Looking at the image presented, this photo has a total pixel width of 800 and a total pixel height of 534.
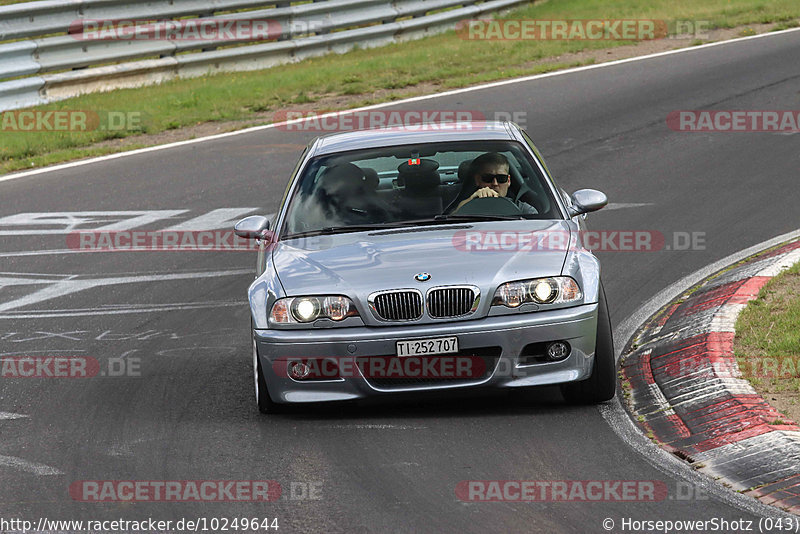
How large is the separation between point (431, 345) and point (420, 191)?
1.70 m

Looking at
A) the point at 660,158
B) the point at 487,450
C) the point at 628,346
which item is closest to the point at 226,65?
the point at 660,158

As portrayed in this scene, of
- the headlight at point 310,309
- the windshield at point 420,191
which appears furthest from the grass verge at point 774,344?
the headlight at point 310,309

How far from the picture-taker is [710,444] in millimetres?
6141

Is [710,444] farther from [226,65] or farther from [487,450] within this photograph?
[226,65]

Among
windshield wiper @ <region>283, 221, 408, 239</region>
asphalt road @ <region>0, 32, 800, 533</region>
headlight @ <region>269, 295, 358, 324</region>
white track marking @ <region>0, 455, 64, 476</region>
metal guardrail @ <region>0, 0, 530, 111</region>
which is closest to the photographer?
asphalt road @ <region>0, 32, 800, 533</region>

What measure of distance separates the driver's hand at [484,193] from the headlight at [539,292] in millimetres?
1383

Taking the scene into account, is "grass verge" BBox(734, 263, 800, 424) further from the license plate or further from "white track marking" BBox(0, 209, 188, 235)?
"white track marking" BBox(0, 209, 188, 235)

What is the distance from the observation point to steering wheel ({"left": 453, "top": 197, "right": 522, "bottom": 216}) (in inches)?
307

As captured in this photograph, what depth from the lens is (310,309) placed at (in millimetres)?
6809

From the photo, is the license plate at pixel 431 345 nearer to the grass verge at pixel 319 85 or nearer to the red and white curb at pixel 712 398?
the red and white curb at pixel 712 398

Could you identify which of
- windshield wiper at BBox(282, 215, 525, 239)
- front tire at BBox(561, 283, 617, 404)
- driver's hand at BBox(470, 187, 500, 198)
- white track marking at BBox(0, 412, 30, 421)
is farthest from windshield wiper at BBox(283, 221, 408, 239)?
white track marking at BBox(0, 412, 30, 421)

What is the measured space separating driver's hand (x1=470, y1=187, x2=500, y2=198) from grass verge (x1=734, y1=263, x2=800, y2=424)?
1.72 m

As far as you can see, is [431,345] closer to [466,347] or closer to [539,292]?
[466,347]

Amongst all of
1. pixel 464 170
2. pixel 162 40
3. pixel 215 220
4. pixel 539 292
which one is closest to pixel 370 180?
pixel 464 170
